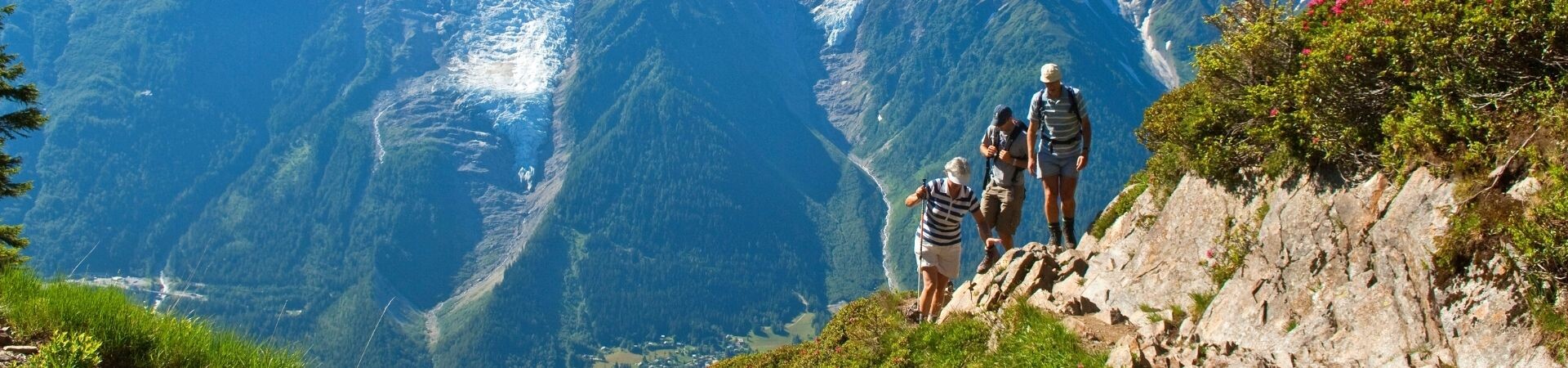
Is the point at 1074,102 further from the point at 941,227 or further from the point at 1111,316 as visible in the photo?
the point at 1111,316

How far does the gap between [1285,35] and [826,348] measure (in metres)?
9.19

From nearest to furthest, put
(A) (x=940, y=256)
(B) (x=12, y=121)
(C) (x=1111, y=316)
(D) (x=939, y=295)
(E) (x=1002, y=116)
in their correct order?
(C) (x=1111, y=316), (A) (x=940, y=256), (D) (x=939, y=295), (E) (x=1002, y=116), (B) (x=12, y=121)

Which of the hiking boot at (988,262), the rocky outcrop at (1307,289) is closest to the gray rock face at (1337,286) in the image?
the rocky outcrop at (1307,289)

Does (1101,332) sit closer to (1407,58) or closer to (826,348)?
(1407,58)

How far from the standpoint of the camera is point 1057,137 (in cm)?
1587

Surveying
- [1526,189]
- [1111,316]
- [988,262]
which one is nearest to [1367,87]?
[1526,189]

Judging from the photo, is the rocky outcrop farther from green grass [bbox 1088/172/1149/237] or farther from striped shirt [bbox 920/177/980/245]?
green grass [bbox 1088/172/1149/237]

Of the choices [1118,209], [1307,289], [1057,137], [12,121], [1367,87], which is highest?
[12,121]

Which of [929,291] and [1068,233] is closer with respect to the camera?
[929,291]

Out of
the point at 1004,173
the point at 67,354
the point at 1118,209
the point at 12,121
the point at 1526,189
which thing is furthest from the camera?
the point at 12,121

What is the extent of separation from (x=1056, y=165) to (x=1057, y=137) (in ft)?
1.74

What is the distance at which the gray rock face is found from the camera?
838 centimetres

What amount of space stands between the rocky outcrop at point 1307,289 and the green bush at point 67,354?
9.76 metres

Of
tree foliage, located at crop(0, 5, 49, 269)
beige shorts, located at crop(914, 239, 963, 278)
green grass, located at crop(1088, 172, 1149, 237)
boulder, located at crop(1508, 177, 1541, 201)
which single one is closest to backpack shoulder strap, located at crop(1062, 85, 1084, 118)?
green grass, located at crop(1088, 172, 1149, 237)
